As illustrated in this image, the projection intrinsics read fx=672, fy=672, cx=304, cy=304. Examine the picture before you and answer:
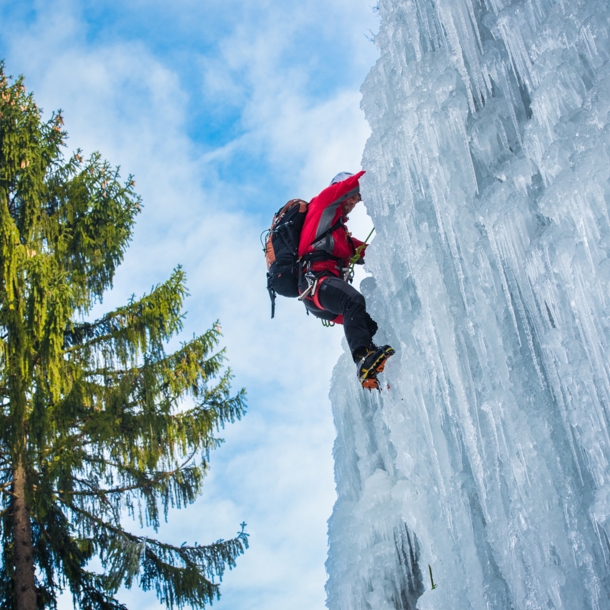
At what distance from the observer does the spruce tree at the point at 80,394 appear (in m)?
8.27

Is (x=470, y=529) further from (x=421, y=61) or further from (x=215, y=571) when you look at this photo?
(x=215, y=571)

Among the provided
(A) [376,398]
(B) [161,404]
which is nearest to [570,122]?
(A) [376,398]

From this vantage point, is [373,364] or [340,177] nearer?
[373,364]

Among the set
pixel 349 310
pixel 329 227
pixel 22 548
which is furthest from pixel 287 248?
pixel 22 548

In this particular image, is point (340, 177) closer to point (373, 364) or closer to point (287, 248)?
point (287, 248)

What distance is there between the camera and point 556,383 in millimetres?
3256

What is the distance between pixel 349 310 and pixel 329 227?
2.78 feet

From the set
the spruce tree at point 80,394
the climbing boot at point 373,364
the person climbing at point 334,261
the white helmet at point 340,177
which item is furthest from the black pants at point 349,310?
the spruce tree at point 80,394

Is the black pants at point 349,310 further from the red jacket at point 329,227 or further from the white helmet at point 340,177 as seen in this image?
the white helmet at point 340,177

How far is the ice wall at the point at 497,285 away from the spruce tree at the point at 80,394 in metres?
5.11

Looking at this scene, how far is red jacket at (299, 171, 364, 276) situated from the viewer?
5258 mm

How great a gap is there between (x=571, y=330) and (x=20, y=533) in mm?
7159

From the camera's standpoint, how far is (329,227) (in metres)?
5.49

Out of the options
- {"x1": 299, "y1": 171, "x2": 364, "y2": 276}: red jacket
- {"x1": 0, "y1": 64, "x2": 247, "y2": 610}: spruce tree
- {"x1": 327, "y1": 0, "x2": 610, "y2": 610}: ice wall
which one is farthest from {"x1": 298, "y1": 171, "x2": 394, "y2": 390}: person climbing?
{"x1": 0, "y1": 64, "x2": 247, "y2": 610}: spruce tree
